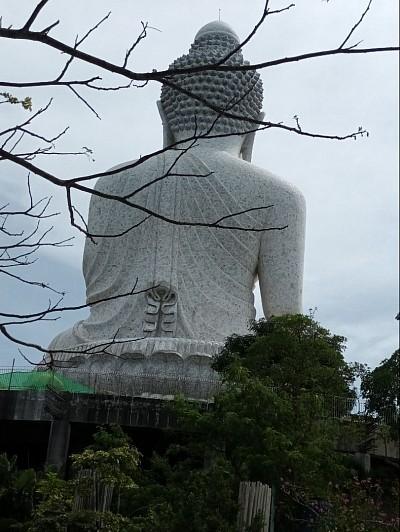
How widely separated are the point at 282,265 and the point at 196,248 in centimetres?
164

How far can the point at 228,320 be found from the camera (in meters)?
15.0

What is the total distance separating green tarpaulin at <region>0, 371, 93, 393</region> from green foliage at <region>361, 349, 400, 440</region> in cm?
408

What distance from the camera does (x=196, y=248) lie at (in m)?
15.6

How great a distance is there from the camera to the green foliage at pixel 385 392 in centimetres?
1158

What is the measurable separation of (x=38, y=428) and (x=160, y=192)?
565 cm

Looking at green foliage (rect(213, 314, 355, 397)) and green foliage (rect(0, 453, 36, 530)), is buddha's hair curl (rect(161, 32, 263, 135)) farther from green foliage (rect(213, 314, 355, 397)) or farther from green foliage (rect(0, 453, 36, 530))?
green foliage (rect(0, 453, 36, 530))

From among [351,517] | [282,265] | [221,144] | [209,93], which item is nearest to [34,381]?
[282,265]

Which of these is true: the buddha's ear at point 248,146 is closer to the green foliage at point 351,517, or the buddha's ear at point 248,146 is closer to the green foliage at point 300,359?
the green foliage at point 300,359

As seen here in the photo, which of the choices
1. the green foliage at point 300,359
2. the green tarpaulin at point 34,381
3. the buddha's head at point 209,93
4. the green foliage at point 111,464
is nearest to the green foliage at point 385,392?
the green foliage at point 300,359

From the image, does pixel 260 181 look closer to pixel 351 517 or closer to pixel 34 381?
pixel 34 381

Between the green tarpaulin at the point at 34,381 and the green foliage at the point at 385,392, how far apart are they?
4.08 metres

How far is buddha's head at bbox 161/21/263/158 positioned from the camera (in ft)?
53.8

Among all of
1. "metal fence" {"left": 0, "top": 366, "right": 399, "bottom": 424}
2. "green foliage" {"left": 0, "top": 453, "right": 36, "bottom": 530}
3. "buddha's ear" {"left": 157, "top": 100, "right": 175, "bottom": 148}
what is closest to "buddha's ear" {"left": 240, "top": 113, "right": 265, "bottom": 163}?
"buddha's ear" {"left": 157, "top": 100, "right": 175, "bottom": 148}

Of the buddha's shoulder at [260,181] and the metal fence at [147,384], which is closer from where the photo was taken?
the metal fence at [147,384]
